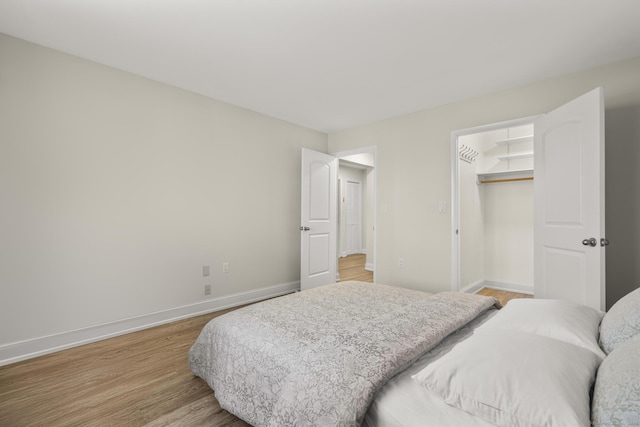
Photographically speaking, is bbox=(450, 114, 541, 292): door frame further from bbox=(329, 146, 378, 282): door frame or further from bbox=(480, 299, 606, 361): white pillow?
bbox=(480, 299, 606, 361): white pillow

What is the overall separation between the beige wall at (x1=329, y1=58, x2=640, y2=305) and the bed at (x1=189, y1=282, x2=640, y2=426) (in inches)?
66.1

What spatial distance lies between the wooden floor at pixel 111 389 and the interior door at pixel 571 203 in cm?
270

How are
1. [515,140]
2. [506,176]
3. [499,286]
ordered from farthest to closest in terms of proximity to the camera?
[499,286], [506,176], [515,140]

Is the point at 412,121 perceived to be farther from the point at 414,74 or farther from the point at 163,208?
the point at 163,208

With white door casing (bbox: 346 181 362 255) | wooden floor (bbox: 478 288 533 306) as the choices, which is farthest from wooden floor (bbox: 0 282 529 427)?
white door casing (bbox: 346 181 362 255)

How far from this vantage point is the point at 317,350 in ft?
4.12

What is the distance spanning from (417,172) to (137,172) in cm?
323

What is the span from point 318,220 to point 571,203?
9.63 feet

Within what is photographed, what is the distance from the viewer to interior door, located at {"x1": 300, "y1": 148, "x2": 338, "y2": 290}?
4254 millimetres

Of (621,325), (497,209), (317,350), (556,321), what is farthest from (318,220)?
(621,325)

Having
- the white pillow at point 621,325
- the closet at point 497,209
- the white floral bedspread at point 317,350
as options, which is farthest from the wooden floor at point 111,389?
the closet at point 497,209

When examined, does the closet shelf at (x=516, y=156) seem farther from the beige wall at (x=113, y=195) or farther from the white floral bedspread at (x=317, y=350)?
the beige wall at (x=113, y=195)

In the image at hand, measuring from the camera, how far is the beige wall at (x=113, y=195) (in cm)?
232

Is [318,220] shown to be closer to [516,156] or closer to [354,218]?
[516,156]
